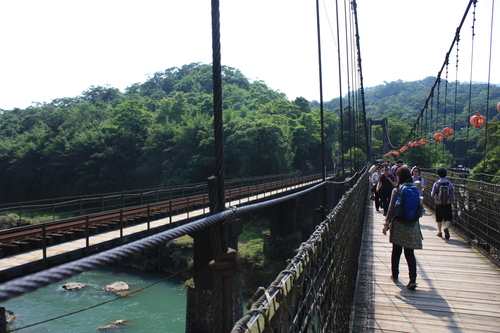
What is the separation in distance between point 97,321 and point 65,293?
3991mm

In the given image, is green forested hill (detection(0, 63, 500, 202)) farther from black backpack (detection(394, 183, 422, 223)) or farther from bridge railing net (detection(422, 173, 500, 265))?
black backpack (detection(394, 183, 422, 223))

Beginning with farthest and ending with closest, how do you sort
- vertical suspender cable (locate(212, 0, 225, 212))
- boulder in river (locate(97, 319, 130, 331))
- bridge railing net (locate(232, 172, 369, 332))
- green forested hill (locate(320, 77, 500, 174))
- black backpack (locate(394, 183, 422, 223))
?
green forested hill (locate(320, 77, 500, 174)) < boulder in river (locate(97, 319, 130, 331)) < black backpack (locate(394, 183, 422, 223)) < vertical suspender cable (locate(212, 0, 225, 212)) < bridge railing net (locate(232, 172, 369, 332))

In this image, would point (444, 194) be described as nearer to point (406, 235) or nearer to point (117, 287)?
point (406, 235)

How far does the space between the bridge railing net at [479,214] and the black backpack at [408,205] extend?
1.57 meters

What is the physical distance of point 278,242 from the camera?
2112cm

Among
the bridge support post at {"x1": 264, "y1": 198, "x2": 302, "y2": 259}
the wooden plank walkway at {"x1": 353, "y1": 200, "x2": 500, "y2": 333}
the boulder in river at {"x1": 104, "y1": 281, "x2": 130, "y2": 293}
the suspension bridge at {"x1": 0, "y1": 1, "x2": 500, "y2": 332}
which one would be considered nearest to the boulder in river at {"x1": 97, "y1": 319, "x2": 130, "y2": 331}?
the boulder in river at {"x1": 104, "y1": 281, "x2": 130, "y2": 293}

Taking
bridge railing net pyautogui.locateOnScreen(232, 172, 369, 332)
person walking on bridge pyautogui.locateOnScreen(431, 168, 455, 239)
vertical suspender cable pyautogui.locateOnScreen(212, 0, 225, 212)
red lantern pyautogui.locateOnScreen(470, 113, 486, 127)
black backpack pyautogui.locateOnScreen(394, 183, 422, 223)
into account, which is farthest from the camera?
red lantern pyautogui.locateOnScreen(470, 113, 486, 127)

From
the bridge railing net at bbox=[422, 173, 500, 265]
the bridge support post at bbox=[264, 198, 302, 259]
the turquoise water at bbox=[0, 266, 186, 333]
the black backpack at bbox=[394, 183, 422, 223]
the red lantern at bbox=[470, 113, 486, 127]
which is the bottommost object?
the turquoise water at bbox=[0, 266, 186, 333]

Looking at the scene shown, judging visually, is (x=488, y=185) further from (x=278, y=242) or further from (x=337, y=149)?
(x=337, y=149)

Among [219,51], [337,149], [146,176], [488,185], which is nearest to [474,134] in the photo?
[337,149]

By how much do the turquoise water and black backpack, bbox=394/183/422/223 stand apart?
12952 mm

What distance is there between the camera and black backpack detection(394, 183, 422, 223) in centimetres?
386

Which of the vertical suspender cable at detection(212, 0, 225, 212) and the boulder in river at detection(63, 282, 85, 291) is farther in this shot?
the boulder in river at detection(63, 282, 85, 291)

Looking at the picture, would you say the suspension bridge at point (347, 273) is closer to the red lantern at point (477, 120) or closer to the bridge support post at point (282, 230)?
the red lantern at point (477, 120)
